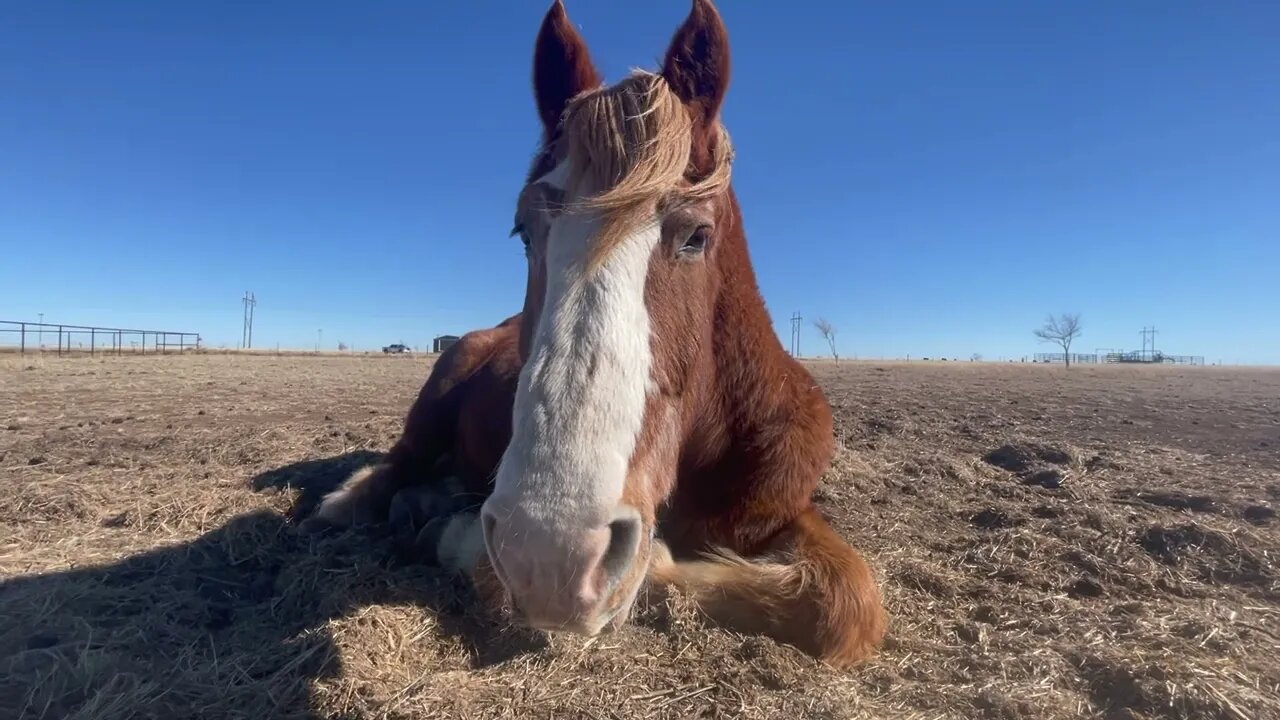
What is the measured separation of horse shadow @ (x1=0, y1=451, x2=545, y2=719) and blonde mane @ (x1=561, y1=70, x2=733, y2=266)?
172 cm

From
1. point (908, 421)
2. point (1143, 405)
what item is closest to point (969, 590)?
point (908, 421)

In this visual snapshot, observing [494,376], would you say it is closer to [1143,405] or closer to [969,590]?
[969,590]

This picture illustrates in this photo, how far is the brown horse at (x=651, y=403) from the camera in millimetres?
1754

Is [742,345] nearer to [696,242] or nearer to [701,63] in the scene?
[696,242]

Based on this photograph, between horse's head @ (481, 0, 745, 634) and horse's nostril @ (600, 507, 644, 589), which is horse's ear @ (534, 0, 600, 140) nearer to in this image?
horse's head @ (481, 0, 745, 634)

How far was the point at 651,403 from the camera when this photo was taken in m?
2.16

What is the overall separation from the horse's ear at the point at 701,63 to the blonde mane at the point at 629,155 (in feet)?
0.71

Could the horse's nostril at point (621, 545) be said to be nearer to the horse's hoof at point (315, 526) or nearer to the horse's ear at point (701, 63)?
the horse's ear at point (701, 63)

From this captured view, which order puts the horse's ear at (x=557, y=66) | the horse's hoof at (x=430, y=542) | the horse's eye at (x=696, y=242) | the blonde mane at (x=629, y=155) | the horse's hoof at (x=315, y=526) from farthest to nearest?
the horse's hoof at (x=315, y=526), the horse's hoof at (x=430, y=542), the horse's ear at (x=557, y=66), the horse's eye at (x=696, y=242), the blonde mane at (x=629, y=155)

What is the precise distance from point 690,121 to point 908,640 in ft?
7.70

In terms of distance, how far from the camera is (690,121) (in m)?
2.50

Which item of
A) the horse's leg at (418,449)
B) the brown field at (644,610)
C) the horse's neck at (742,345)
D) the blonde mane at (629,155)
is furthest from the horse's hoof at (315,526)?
the blonde mane at (629,155)

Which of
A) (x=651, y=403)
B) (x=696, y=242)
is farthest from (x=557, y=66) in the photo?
(x=651, y=403)

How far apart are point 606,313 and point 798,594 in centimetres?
149
